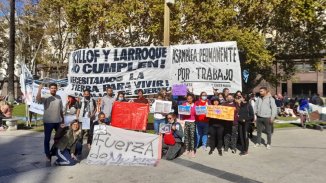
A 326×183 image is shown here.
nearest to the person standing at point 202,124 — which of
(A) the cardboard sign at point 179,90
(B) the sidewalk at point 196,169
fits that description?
(B) the sidewalk at point 196,169

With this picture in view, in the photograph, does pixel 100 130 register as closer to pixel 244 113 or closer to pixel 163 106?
pixel 163 106

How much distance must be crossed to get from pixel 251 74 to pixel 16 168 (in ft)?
71.2

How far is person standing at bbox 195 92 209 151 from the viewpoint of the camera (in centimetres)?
1041

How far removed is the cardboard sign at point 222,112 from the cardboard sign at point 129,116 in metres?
1.82

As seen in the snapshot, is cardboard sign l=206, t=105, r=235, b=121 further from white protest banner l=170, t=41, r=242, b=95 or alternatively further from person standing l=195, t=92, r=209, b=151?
white protest banner l=170, t=41, r=242, b=95

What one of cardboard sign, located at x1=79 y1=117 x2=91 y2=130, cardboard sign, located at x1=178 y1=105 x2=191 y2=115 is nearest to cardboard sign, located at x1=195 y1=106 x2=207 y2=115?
cardboard sign, located at x1=178 y1=105 x2=191 y2=115

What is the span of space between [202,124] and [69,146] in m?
3.53

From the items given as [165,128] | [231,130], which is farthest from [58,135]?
[231,130]

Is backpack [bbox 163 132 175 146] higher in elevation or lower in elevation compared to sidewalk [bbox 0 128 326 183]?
higher

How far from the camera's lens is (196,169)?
27.9 feet

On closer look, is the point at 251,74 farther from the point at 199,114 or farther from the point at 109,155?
the point at 109,155

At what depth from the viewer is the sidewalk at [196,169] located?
768 cm

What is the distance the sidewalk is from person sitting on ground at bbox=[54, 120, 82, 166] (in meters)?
0.22

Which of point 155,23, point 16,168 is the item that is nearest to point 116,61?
point 16,168
